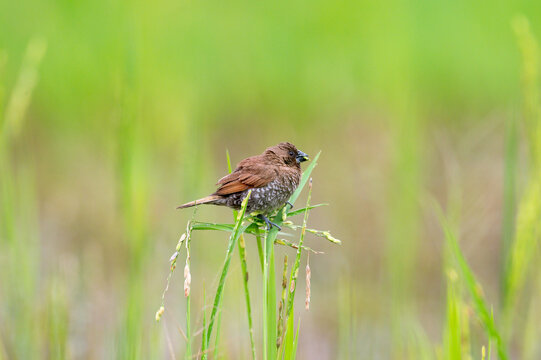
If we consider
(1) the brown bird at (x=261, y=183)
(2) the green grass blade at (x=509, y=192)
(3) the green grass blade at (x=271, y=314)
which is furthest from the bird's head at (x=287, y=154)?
(3) the green grass blade at (x=271, y=314)

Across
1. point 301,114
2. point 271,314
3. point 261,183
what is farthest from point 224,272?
point 301,114

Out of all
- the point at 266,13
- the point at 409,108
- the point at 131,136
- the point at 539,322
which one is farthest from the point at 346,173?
the point at 131,136

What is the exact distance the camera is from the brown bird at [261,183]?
2916 mm

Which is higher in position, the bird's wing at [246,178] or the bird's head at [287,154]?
the bird's head at [287,154]

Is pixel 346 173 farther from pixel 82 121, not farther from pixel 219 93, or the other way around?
pixel 82 121

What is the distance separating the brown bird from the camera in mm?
2916

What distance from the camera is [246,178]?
10.0 feet

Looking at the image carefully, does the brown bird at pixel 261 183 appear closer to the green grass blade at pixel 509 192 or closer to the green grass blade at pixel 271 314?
the green grass blade at pixel 271 314

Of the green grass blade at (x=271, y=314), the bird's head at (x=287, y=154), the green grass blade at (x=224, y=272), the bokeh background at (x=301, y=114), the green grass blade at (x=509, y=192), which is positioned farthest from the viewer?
the bokeh background at (x=301, y=114)

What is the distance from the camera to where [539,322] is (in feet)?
15.2

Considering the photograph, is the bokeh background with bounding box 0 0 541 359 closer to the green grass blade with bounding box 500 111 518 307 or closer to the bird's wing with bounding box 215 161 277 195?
the bird's wing with bounding box 215 161 277 195

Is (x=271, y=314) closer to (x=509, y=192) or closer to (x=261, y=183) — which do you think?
(x=261, y=183)

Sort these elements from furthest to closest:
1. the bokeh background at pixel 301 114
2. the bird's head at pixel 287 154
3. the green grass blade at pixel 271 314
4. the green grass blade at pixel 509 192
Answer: the bokeh background at pixel 301 114 < the bird's head at pixel 287 154 < the green grass blade at pixel 509 192 < the green grass blade at pixel 271 314

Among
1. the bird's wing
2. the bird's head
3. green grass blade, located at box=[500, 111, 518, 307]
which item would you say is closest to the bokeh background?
the bird's head
